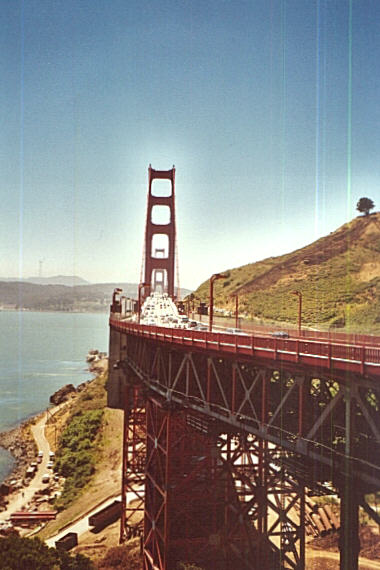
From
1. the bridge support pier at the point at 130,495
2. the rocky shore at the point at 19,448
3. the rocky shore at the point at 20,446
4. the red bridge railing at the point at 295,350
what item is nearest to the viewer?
the red bridge railing at the point at 295,350

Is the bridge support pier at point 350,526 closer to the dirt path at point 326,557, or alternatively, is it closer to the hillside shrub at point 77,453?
the dirt path at point 326,557

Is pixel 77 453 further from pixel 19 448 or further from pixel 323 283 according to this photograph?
pixel 323 283

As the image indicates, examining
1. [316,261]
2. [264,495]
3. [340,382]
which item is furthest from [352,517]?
[316,261]

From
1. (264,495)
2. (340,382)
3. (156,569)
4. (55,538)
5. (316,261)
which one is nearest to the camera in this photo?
(340,382)

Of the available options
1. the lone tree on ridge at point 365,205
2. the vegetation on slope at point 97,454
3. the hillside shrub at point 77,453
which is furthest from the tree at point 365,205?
the hillside shrub at point 77,453

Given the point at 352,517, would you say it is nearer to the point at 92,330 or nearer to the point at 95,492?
the point at 95,492

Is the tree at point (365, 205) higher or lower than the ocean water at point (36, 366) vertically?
higher

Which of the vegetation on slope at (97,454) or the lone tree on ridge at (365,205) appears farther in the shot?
the lone tree on ridge at (365,205)
